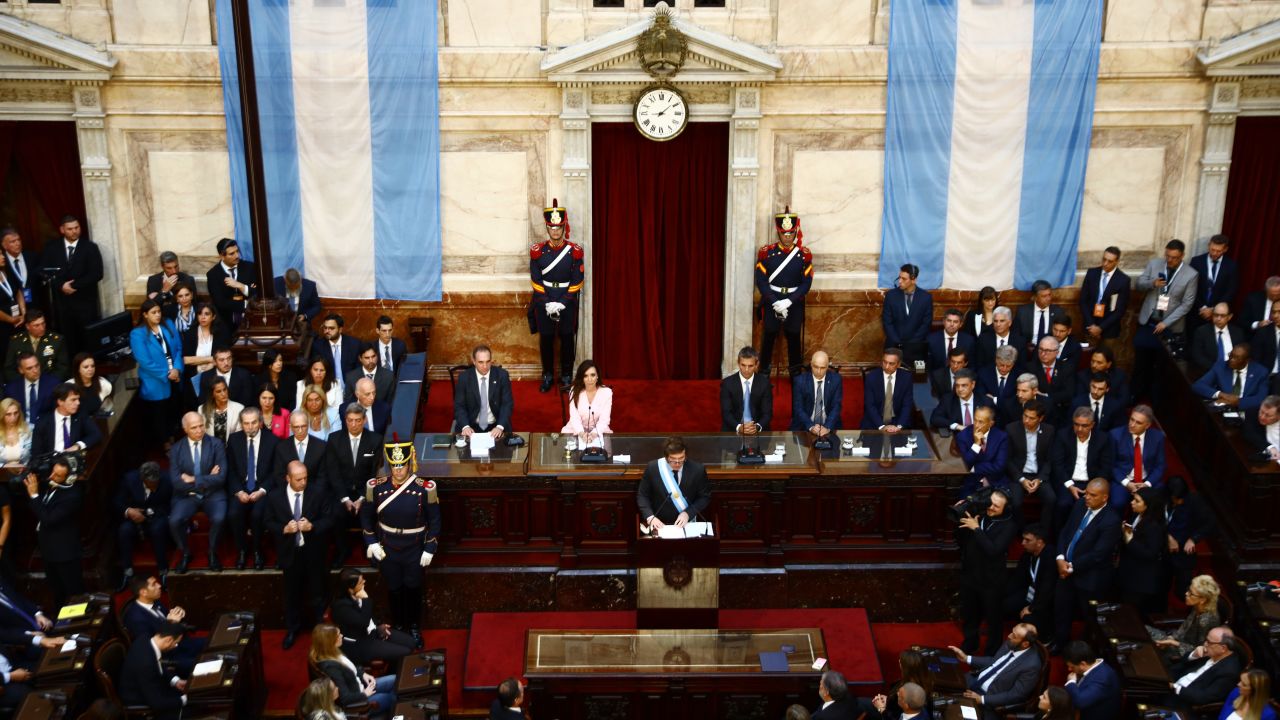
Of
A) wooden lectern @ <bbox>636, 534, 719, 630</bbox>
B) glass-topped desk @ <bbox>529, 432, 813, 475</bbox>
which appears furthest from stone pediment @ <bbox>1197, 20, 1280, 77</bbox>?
wooden lectern @ <bbox>636, 534, 719, 630</bbox>

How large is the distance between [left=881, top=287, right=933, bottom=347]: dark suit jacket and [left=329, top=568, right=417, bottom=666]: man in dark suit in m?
6.12

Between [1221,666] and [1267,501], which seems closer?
[1221,666]

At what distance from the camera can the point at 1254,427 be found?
39.1ft

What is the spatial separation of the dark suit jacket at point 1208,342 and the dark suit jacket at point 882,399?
9.55 ft

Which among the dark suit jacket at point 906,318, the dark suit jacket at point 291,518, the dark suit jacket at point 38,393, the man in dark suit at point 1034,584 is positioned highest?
the dark suit jacket at point 906,318

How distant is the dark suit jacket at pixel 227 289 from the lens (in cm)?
1377

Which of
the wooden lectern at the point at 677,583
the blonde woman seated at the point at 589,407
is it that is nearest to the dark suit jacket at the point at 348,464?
the blonde woman seated at the point at 589,407

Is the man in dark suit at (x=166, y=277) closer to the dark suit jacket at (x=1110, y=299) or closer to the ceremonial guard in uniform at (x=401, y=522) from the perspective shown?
the ceremonial guard in uniform at (x=401, y=522)

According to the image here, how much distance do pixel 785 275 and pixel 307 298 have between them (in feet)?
16.4

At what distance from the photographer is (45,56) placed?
13.6 metres

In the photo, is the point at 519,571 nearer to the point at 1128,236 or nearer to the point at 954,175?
the point at 954,175

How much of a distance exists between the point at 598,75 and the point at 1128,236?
5.95 m

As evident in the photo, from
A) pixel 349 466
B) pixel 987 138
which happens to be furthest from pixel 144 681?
pixel 987 138

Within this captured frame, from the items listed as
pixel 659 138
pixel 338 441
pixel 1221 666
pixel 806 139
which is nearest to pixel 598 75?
pixel 659 138
